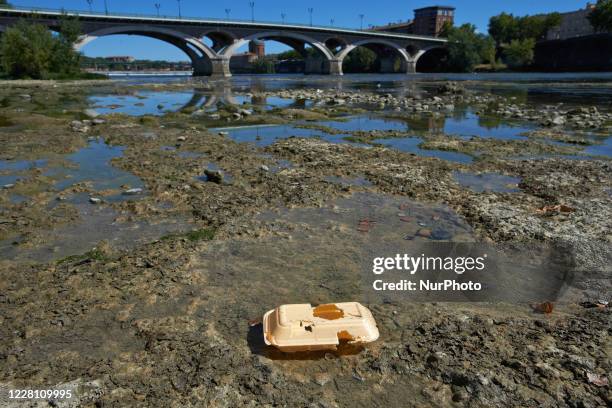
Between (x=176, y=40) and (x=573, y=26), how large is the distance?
153 m

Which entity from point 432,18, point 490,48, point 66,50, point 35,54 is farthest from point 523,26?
point 35,54

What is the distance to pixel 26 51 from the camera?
5056 cm

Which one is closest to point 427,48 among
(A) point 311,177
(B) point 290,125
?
(B) point 290,125

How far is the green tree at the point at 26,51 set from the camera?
4972 centimetres

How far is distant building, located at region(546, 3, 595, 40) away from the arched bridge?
64.5 meters

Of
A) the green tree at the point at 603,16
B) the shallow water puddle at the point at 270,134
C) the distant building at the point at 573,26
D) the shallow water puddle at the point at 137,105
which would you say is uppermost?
the distant building at the point at 573,26

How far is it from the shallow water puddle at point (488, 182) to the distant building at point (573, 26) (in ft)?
554

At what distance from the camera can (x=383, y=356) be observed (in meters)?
3.23

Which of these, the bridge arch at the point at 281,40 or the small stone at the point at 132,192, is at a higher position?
the bridge arch at the point at 281,40

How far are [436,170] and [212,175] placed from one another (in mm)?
4988

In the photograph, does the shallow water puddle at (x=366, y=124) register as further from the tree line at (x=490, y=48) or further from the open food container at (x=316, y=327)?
the tree line at (x=490, y=48)

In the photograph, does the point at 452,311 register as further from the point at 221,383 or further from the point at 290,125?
the point at 290,125

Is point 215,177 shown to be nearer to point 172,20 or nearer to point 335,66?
point 172,20

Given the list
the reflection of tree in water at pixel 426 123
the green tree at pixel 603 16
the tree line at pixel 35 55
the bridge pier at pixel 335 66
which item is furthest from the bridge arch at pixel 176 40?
the green tree at pixel 603 16
